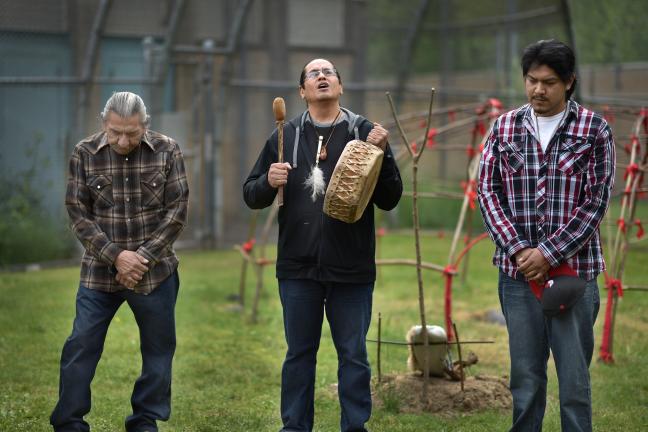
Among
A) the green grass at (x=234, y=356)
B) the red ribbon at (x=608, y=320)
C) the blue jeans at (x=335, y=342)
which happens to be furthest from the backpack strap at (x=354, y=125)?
the red ribbon at (x=608, y=320)

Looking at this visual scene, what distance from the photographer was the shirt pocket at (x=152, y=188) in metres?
4.67

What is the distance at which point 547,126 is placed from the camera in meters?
4.06

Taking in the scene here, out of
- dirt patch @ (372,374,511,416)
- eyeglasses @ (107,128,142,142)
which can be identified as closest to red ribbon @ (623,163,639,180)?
dirt patch @ (372,374,511,416)

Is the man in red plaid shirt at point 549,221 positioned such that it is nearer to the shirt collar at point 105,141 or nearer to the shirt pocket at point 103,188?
the shirt collar at point 105,141

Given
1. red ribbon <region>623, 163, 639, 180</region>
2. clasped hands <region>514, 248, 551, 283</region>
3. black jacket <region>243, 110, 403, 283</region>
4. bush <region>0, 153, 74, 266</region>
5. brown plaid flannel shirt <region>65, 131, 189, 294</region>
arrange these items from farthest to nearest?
bush <region>0, 153, 74, 266</region>
red ribbon <region>623, 163, 639, 180</region>
brown plaid flannel shirt <region>65, 131, 189, 294</region>
black jacket <region>243, 110, 403, 283</region>
clasped hands <region>514, 248, 551, 283</region>

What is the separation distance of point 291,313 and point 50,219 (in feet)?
22.8

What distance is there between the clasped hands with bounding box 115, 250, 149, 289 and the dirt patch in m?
1.69

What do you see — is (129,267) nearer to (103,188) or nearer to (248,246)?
(103,188)

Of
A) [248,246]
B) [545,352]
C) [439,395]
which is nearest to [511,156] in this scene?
[545,352]

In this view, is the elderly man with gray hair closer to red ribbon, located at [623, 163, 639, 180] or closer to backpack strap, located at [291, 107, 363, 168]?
backpack strap, located at [291, 107, 363, 168]

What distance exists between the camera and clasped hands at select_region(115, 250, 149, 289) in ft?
14.8

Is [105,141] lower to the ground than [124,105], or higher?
lower

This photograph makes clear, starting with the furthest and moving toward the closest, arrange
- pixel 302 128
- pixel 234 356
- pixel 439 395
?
pixel 234 356, pixel 439 395, pixel 302 128

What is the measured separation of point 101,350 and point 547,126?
2.25 meters
